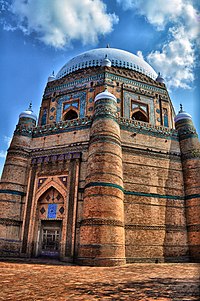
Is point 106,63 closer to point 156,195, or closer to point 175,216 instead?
point 156,195

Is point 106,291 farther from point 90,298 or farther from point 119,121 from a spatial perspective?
point 119,121

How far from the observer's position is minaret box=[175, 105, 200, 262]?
32.0 feet

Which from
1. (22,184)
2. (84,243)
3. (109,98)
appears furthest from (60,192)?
(109,98)

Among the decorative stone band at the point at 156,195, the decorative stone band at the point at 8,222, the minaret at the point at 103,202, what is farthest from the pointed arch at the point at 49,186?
the decorative stone band at the point at 156,195

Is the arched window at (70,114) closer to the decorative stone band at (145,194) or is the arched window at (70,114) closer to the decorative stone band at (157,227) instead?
the decorative stone band at (145,194)

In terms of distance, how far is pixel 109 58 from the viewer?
15711 mm

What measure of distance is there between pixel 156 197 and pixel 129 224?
5.55 feet

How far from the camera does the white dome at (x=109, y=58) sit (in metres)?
15.6

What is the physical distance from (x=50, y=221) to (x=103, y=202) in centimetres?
291

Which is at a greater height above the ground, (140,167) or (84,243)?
(140,167)

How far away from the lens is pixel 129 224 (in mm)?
9211

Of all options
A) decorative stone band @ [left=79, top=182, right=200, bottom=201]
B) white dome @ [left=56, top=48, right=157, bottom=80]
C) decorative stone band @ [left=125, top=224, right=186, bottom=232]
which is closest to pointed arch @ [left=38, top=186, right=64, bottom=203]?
decorative stone band @ [left=79, top=182, right=200, bottom=201]

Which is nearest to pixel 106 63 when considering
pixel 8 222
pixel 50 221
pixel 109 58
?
pixel 109 58

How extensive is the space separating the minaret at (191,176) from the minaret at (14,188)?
6745 mm
